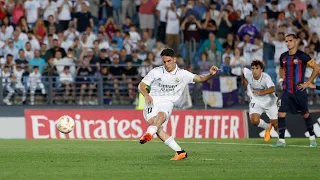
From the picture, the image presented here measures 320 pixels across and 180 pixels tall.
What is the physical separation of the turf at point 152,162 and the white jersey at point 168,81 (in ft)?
3.70

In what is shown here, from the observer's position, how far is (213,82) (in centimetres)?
2906

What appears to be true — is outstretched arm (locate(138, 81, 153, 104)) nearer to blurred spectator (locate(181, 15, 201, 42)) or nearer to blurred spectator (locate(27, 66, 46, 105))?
blurred spectator (locate(27, 66, 46, 105))

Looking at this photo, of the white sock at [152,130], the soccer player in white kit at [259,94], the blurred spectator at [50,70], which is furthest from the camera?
the blurred spectator at [50,70]

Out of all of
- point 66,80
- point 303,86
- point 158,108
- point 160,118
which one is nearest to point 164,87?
point 158,108

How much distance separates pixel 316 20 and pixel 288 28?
1153mm

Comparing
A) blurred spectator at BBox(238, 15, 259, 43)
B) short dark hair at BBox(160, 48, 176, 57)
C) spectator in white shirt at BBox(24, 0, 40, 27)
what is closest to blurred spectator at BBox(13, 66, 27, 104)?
spectator in white shirt at BBox(24, 0, 40, 27)

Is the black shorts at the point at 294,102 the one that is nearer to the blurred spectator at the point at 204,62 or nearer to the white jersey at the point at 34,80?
the blurred spectator at the point at 204,62

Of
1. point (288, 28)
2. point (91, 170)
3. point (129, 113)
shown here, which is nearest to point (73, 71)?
point (129, 113)

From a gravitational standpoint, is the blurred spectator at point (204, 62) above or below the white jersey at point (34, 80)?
above

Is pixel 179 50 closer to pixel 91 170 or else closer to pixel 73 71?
pixel 73 71

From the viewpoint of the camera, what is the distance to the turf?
1385cm

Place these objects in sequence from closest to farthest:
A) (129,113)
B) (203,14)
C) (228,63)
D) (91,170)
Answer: (91,170) < (129,113) < (228,63) < (203,14)

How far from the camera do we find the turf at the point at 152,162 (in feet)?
45.4

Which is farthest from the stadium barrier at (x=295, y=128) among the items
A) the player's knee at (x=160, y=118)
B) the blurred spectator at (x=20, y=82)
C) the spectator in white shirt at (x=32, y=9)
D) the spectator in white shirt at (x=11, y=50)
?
the player's knee at (x=160, y=118)
